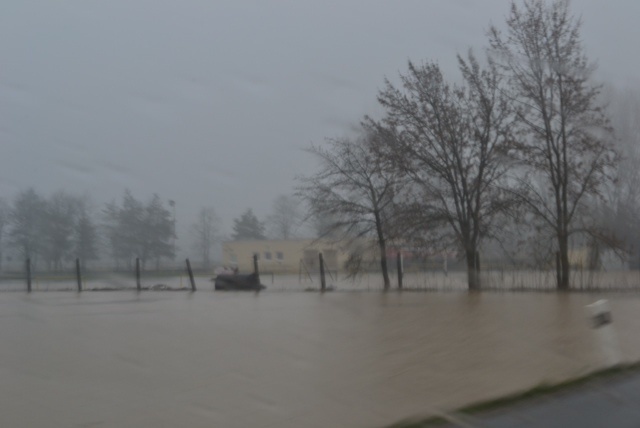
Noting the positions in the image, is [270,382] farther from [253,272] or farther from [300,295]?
[253,272]

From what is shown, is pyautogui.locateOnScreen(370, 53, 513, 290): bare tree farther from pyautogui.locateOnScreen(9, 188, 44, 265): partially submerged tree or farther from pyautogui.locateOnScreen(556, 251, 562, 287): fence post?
pyautogui.locateOnScreen(9, 188, 44, 265): partially submerged tree

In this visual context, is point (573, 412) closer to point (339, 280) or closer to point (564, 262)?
point (564, 262)

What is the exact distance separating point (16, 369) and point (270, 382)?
2.85 m

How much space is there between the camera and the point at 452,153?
2328 centimetres

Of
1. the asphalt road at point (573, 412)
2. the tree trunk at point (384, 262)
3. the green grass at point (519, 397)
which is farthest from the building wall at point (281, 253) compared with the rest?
the asphalt road at point (573, 412)

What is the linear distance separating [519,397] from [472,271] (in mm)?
17207

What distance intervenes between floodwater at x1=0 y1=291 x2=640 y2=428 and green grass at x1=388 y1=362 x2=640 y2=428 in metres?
0.37

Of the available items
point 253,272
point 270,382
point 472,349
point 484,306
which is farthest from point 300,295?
point 270,382

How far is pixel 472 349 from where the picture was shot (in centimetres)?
934

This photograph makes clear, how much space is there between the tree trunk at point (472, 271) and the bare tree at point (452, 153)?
0.03m

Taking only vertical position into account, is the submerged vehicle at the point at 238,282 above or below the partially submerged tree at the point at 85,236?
below

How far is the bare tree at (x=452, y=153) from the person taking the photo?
23.0 metres

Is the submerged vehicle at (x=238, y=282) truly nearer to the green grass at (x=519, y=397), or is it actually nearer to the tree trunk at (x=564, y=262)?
the tree trunk at (x=564, y=262)

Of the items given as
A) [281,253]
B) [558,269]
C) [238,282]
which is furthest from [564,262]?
[238,282]
